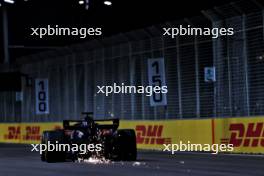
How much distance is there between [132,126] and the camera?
1193 inches

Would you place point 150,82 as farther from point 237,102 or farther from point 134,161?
point 134,161

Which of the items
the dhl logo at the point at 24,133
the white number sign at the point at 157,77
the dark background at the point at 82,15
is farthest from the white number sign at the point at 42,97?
the white number sign at the point at 157,77

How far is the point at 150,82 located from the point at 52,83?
38.8ft

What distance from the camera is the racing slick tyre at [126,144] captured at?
1992cm

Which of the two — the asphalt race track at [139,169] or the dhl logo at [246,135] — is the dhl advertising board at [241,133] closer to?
the dhl logo at [246,135]

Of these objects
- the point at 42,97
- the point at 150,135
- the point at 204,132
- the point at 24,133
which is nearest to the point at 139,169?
the point at 204,132

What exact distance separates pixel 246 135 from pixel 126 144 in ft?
16.4

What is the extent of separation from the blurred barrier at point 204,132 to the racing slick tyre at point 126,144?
464 cm

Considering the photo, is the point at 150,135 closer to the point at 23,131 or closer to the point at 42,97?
the point at 42,97

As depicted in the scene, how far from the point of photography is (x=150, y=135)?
94.3 ft

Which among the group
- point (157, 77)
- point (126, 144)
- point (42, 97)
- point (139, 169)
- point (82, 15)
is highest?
point (82, 15)

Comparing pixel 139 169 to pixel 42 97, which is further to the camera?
pixel 42 97

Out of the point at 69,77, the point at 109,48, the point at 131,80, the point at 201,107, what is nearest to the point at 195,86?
the point at 201,107

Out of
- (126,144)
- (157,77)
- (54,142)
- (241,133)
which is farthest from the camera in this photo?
(157,77)
